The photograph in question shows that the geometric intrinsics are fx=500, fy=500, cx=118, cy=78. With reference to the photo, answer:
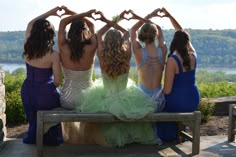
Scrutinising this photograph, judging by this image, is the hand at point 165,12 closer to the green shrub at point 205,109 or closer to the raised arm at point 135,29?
the raised arm at point 135,29

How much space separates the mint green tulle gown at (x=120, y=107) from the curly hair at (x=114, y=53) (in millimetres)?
129

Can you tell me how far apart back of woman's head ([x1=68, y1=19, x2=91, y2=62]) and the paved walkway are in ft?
3.52

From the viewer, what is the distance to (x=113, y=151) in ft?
19.2

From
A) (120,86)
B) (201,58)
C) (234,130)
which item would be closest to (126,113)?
(120,86)

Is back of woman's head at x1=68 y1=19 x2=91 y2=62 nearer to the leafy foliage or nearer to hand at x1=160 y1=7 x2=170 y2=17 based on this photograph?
hand at x1=160 y1=7 x2=170 y2=17

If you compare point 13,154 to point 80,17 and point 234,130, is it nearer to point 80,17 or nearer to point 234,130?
point 80,17

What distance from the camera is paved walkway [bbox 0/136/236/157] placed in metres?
5.71

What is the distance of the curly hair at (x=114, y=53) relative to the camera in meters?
5.75

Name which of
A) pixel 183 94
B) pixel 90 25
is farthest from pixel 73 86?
pixel 183 94

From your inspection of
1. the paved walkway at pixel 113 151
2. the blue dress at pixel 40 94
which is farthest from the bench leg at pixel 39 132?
the blue dress at pixel 40 94

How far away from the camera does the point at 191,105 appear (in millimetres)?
6047

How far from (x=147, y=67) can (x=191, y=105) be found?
71 centimetres

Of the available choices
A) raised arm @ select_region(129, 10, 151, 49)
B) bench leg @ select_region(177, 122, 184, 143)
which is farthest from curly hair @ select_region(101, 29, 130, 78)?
bench leg @ select_region(177, 122, 184, 143)

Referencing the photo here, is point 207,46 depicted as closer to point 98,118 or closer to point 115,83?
point 115,83
